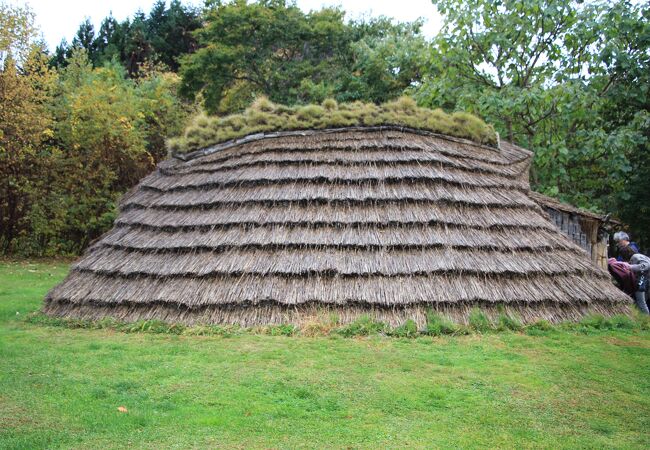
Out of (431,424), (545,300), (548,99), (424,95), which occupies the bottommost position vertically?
(431,424)

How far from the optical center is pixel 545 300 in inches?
322

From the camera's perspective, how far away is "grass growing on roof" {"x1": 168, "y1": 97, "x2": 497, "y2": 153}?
10.7 meters

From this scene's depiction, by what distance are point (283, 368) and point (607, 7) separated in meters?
13.6

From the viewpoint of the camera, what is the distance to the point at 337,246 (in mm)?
8453

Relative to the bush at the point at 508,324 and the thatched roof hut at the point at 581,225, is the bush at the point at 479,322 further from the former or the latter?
the thatched roof hut at the point at 581,225

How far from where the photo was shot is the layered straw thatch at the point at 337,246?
7.93m

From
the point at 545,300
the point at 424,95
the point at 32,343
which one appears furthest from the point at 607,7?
the point at 32,343

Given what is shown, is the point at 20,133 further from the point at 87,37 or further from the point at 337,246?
the point at 87,37

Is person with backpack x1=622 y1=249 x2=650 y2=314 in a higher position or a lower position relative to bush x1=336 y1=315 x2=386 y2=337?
higher

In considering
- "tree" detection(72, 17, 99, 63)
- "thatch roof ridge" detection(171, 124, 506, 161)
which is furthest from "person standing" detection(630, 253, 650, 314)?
"tree" detection(72, 17, 99, 63)

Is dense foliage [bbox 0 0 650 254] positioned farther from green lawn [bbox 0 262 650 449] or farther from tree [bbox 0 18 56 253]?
green lawn [bbox 0 262 650 449]

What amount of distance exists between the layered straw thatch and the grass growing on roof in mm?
340

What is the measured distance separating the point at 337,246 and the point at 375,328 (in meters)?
1.53

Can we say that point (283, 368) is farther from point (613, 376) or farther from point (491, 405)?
point (613, 376)
